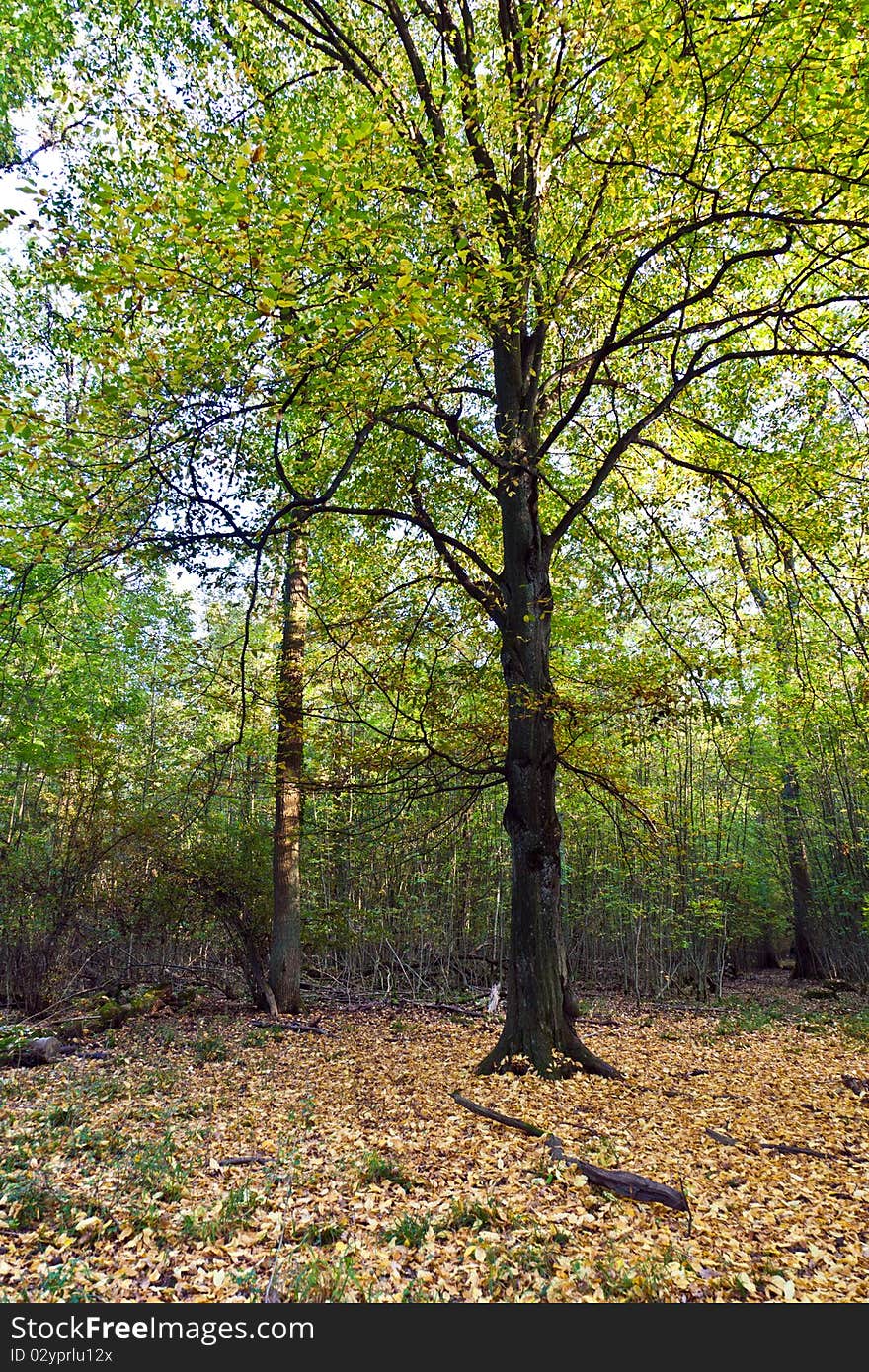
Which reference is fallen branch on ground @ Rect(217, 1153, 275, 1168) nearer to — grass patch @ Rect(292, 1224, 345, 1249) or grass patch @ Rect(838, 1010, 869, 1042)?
grass patch @ Rect(292, 1224, 345, 1249)

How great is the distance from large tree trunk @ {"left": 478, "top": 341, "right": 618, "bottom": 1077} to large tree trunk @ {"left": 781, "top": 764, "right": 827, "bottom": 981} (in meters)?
9.18

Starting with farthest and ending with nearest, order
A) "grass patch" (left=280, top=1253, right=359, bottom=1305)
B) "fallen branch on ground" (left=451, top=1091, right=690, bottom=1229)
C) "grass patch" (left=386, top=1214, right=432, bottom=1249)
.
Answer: "fallen branch on ground" (left=451, top=1091, right=690, bottom=1229), "grass patch" (left=386, top=1214, right=432, bottom=1249), "grass patch" (left=280, top=1253, right=359, bottom=1305)

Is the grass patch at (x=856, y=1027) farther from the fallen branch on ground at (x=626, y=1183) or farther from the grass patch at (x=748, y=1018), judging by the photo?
the fallen branch on ground at (x=626, y=1183)

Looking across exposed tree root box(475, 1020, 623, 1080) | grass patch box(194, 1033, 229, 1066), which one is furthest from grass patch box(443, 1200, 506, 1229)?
grass patch box(194, 1033, 229, 1066)

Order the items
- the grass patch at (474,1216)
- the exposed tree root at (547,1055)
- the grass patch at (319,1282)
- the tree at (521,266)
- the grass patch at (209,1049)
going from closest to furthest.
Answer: the grass patch at (319,1282) → the grass patch at (474,1216) → the tree at (521,266) → the exposed tree root at (547,1055) → the grass patch at (209,1049)

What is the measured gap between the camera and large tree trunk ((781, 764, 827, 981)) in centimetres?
1425

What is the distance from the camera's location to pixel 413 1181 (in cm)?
393

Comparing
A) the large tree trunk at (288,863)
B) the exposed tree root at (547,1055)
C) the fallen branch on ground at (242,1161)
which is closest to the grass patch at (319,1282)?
the fallen branch on ground at (242,1161)

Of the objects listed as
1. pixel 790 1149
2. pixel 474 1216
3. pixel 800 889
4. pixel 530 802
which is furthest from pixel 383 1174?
pixel 800 889

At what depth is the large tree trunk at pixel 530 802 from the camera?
6090mm

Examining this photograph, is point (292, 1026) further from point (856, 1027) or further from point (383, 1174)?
point (856, 1027)

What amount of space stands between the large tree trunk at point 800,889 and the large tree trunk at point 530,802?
918cm

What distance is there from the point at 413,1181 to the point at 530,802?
3038mm

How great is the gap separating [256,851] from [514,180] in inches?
324
